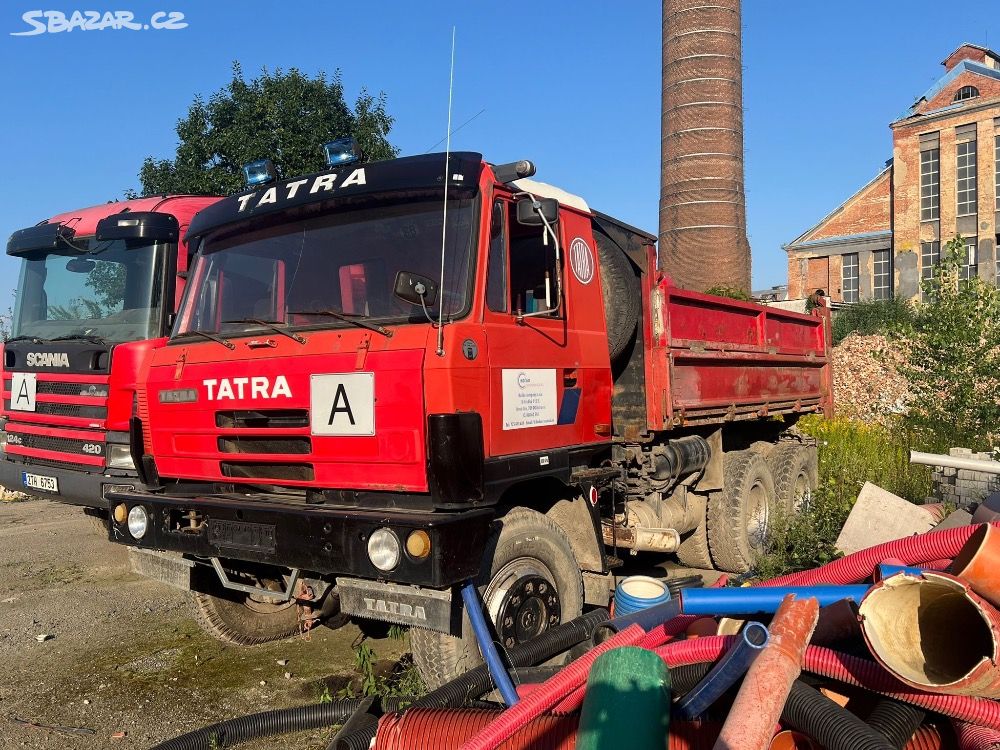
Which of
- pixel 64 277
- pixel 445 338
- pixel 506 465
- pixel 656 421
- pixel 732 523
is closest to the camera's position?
pixel 445 338

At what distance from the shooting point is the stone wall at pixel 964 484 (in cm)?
728

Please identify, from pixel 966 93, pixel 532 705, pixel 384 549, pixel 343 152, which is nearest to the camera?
pixel 532 705

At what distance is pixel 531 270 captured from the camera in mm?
4168

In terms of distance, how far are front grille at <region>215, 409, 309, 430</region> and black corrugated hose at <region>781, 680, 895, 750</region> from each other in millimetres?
2462

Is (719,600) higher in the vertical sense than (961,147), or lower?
lower

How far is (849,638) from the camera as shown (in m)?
2.92

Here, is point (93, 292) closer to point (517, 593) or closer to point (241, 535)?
point (241, 535)

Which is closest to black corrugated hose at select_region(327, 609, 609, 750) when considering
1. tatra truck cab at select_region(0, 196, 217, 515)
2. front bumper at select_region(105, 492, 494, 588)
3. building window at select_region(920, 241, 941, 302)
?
front bumper at select_region(105, 492, 494, 588)

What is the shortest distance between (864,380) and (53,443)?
51.0ft

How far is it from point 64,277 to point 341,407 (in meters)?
5.16

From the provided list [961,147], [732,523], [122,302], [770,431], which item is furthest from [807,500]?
[961,147]

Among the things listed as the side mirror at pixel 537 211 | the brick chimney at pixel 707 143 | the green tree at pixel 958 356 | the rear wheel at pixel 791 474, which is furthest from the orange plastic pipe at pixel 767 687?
the brick chimney at pixel 707 143

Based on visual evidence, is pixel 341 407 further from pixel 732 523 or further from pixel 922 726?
pixel 732 523

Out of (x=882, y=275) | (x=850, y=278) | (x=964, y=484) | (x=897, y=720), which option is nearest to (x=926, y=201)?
(x=882, y=275)
